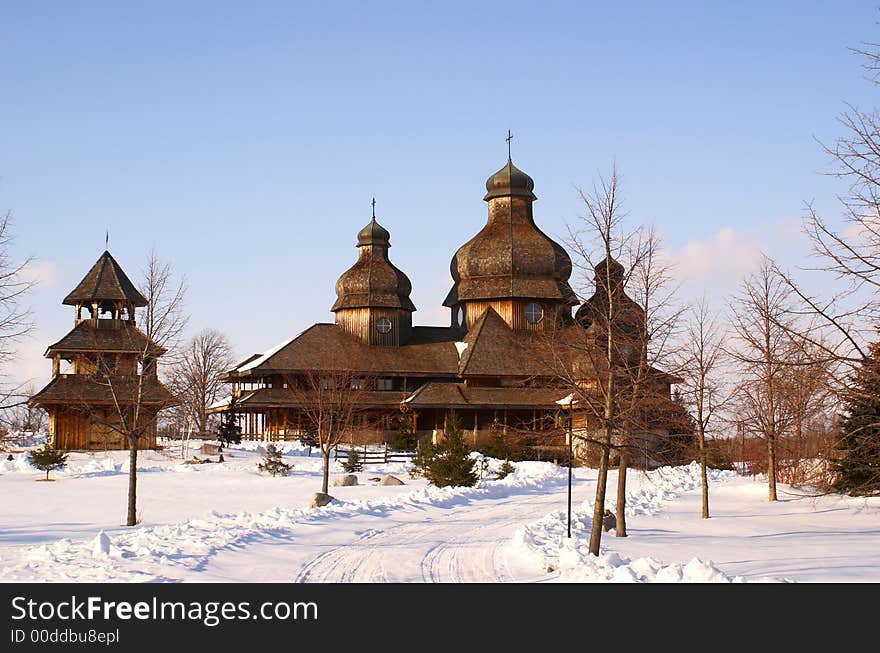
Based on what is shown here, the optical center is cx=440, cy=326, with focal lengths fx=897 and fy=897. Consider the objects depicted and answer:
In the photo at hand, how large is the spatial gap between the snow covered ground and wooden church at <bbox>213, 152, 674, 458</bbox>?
13.0m

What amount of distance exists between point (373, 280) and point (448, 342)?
6.47 meters

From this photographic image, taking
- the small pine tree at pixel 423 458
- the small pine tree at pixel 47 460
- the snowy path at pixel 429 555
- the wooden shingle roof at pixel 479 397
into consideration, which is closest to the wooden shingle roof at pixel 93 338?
the small pine tree at pixel 47 460

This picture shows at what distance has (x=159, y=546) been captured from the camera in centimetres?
1473

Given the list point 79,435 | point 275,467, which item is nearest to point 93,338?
point 79,435

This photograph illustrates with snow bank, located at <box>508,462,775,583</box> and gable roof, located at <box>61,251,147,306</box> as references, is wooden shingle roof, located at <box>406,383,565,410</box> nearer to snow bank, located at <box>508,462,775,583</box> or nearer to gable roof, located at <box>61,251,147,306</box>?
gable roof, located at <box>61,251,147,306</box>

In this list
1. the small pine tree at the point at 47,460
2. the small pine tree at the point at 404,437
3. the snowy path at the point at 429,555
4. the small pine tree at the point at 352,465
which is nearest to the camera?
the snowy path at the point at 429,555

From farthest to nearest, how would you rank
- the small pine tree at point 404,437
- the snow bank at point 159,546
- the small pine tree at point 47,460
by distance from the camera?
the small pine tree at point 404,437 → the small pine tree at point 47,460 → the snow bank at point 159,546

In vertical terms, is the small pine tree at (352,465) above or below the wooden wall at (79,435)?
below

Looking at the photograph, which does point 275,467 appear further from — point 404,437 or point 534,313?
point 534,313

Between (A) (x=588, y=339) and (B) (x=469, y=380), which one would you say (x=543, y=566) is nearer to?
(A) (x=588, y=339)

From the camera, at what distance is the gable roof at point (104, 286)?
5266 centimetres

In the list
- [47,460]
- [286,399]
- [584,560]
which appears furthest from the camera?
[286,399]

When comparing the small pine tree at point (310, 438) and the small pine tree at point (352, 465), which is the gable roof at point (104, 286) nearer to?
the small pine tree at point (310, 438)
